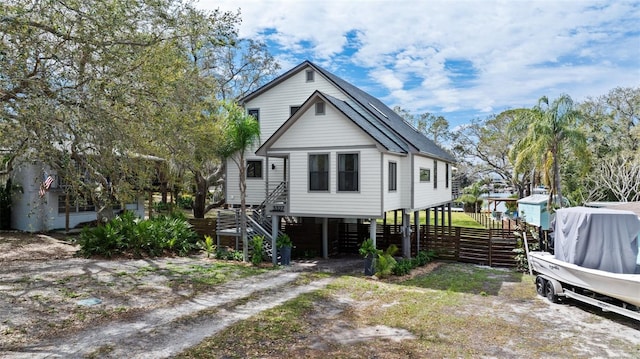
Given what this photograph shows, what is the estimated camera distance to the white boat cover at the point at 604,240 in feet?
33.4

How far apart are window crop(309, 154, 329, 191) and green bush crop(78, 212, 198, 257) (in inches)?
279

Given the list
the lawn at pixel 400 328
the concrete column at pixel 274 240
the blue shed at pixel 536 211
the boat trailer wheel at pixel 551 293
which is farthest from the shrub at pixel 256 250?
the blue shed at pixel 536 211

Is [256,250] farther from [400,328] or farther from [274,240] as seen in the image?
[400,328]

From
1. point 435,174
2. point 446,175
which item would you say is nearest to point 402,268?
point 435,174

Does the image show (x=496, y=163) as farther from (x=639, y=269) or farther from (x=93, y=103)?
(x=93, y=103)

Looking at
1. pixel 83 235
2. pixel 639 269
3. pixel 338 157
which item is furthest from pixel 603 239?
pixel 83 235

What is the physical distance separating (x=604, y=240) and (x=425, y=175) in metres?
11.4

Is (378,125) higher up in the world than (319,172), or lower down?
higher up

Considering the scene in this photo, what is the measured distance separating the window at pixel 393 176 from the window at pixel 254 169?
781cm

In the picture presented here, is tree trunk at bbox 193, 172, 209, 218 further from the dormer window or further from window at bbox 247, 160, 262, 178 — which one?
the dormer window

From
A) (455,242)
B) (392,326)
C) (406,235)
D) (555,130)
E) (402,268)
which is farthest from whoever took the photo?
(555,130)

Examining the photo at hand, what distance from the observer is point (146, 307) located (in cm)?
1079

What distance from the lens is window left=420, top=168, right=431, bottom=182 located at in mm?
20766

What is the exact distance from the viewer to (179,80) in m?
13.5
